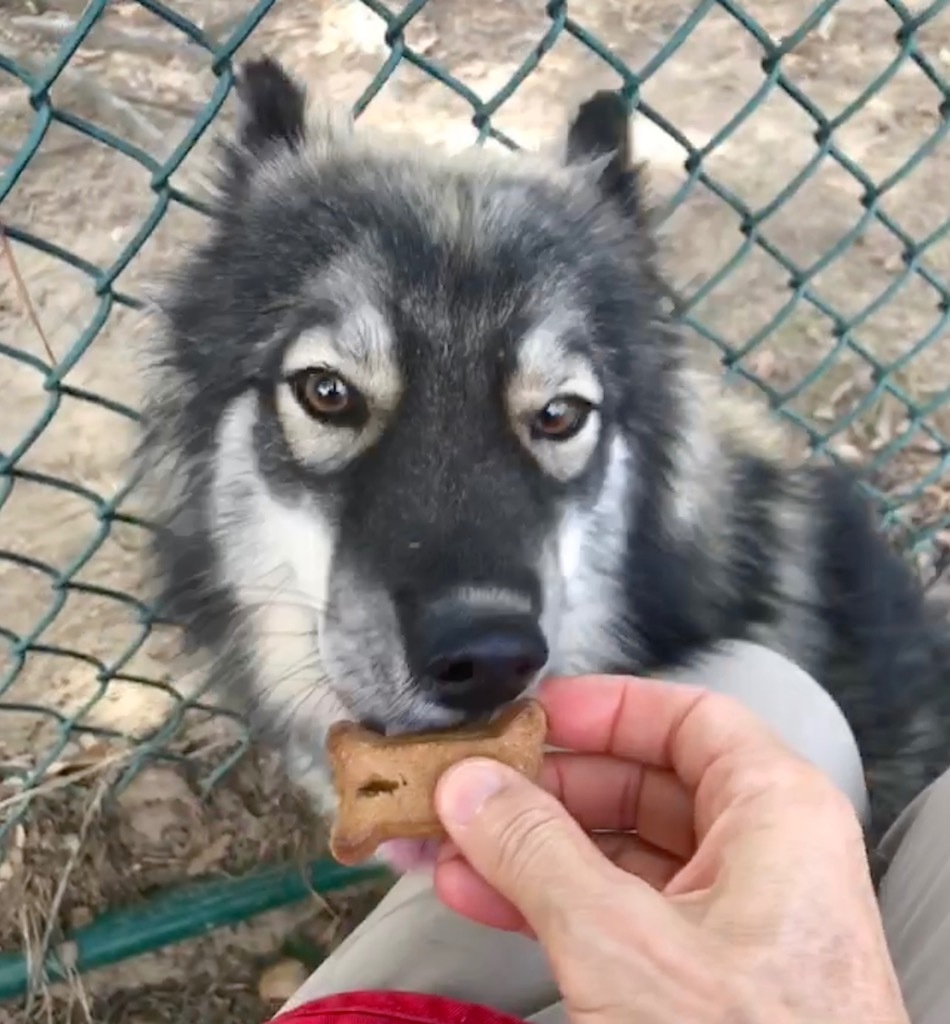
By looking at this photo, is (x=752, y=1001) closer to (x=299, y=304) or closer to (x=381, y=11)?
(x=299, y=304)

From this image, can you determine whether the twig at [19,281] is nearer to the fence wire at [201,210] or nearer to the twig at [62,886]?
the fence wire at [201,210]

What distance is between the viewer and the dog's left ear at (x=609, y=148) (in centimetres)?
171

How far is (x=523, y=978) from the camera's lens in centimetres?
149

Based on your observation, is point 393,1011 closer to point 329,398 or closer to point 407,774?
point 407,774

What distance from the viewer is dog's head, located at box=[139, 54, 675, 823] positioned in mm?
1313

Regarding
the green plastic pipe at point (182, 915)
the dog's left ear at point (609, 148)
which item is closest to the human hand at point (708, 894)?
the dog's left ear at point (609, 148)

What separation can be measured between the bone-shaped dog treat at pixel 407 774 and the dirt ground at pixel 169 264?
628mm

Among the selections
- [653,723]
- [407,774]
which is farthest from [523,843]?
[653,723]

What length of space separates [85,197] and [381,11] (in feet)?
5.28

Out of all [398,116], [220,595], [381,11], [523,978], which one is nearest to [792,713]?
[523,978]

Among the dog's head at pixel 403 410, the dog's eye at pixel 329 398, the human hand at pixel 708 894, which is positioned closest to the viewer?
the human hand at pixel 708 894

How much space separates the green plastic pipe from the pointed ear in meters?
1.15

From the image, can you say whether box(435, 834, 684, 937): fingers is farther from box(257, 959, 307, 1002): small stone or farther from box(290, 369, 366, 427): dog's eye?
box(257, 959, 307, 1002): small stone

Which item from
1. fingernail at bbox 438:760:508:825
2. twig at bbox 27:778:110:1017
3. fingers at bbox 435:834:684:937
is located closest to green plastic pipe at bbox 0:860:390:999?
twig at bbox 27:778:110:1017
